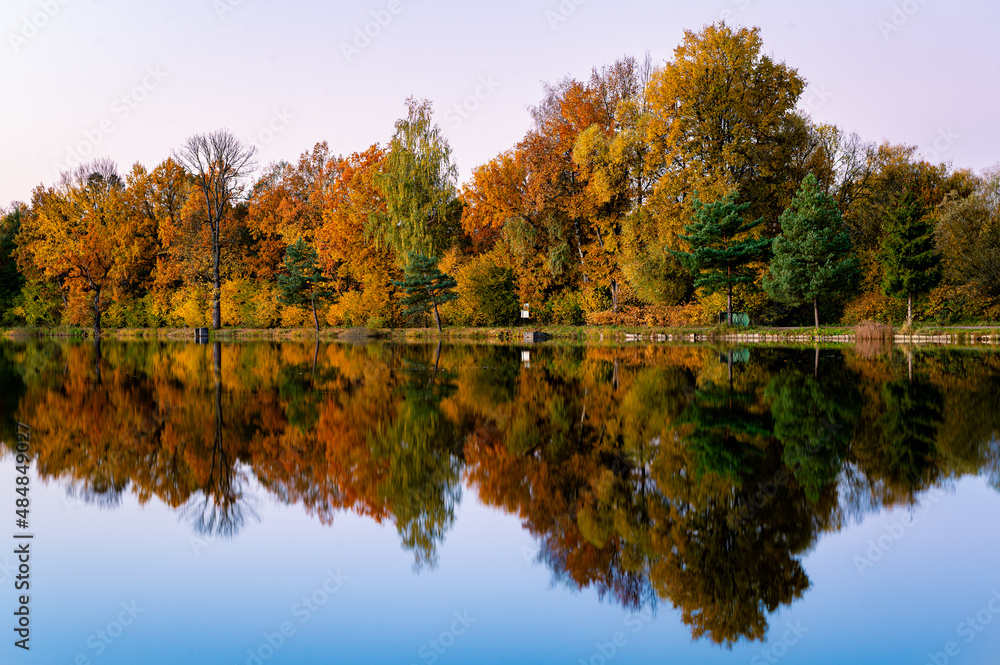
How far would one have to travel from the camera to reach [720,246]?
31.5 meters

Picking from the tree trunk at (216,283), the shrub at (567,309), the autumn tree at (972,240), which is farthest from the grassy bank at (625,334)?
the autumn tree at (972,240)

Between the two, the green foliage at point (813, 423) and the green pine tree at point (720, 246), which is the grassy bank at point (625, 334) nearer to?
the green pine tree at point (720, 246)

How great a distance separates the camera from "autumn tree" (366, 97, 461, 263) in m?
38.2

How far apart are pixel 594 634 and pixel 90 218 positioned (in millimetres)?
55023

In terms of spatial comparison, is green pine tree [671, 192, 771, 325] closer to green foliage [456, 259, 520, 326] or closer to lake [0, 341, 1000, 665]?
green foliage [456, 259, 520, 326]

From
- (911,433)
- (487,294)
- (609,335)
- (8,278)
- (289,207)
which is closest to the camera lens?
(911,433)

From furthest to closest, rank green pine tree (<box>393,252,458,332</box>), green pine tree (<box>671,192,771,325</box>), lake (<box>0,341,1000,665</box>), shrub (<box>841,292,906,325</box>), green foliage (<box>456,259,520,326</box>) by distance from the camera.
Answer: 1. green foliage (<box>456,259,520,326</box>)
2. green pine tree (<box>393,252,458,332</box>)
3. shrub (<box>841,292,906,325</box>)
4. green pine tree (<box>671,192,771,325</box>)
5. lake (<box>0,341,1000,665</box>)

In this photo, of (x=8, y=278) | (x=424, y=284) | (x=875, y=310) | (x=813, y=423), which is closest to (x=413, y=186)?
(x=424, y=284)

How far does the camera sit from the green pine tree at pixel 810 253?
97.0 feet

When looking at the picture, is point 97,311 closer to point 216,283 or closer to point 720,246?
point 216,283

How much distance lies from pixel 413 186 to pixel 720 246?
56.1 feet

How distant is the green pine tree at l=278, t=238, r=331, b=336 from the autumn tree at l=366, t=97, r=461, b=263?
12.4 ft

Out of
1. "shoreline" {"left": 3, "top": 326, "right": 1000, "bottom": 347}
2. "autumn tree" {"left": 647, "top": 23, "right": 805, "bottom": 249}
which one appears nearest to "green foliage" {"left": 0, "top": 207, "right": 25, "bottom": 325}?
"shoreline" {"left": 3, "top": 326, "right": 1000, "bottom": 347}

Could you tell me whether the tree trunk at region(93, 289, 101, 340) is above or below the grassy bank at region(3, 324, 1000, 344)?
above
